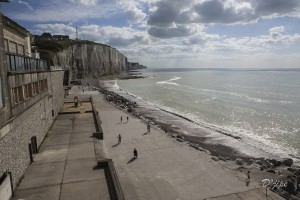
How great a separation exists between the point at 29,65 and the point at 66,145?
230 inches

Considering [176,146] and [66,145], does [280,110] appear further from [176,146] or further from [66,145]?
[66,145]

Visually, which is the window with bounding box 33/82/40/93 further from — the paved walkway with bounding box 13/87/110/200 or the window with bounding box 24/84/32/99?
the paved walkway with bounding box 13/87/110/200

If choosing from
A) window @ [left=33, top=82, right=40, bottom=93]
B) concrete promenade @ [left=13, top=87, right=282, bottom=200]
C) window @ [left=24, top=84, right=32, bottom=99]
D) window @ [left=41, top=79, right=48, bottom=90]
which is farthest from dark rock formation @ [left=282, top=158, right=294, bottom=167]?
window @ [left=41, top=79, right=48, bottom=90]

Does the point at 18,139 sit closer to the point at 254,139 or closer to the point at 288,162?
the point at 288,162

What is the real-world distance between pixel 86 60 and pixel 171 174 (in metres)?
107

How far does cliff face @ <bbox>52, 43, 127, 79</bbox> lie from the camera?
337ft

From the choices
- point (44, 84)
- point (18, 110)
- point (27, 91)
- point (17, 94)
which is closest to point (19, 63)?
point (17, 94)

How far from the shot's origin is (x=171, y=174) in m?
18.8

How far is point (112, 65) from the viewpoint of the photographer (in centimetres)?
15325

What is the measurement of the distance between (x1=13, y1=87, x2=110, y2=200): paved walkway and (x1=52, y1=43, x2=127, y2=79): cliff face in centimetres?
7453

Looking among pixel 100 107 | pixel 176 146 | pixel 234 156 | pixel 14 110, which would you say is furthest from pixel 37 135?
pixel 100 107

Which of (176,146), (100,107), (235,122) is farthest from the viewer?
(100,107)

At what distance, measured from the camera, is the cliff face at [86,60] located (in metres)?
103

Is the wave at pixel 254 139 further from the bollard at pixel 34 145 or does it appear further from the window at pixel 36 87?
the window at pixel 36 87
